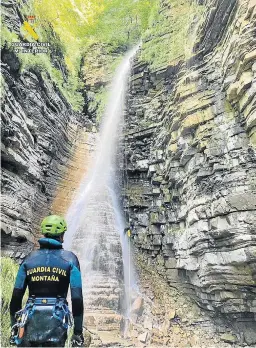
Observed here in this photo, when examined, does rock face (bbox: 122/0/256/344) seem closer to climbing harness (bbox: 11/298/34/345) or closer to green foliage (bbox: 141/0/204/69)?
green foliage (bbox: 141/0/204/69)

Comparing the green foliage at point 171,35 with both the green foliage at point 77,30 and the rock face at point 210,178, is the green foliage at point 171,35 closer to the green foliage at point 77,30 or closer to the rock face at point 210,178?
the rock face at point 210,178

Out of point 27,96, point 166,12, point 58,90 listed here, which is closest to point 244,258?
point 27,96

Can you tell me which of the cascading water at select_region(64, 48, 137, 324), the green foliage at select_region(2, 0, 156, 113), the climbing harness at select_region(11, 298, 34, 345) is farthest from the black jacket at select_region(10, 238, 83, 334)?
the green foliage at select_region(2, 0, 156, 113)

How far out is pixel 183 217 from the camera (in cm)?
1391

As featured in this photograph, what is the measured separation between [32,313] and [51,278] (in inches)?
21.1

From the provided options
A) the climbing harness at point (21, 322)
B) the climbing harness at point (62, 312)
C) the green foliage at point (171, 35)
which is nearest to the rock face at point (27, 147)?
the climbing harness at point (21, 322)

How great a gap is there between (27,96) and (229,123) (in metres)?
10.5

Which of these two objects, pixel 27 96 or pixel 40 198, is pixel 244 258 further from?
pixel 27 96

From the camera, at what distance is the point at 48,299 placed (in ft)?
14.3

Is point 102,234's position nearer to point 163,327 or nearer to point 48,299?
point 163,327

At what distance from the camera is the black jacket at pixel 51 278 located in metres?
4.42

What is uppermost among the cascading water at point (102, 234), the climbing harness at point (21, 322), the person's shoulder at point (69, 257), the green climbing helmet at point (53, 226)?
the cascading water at point (102, 234)

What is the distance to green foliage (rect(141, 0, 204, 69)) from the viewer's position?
17.9m

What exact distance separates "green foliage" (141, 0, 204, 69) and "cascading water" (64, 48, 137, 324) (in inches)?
190
